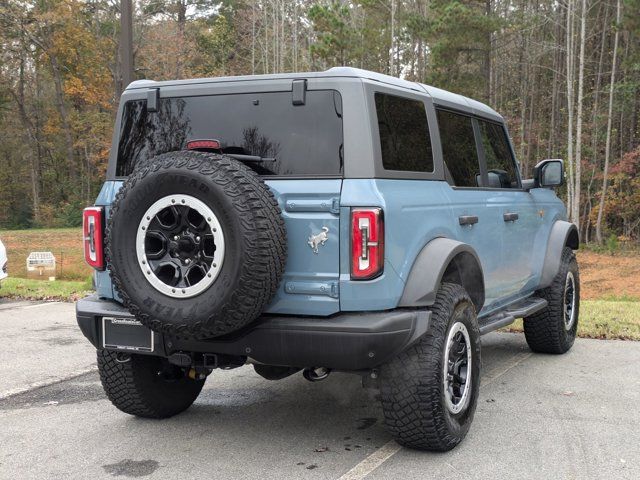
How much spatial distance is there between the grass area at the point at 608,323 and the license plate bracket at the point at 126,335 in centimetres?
493

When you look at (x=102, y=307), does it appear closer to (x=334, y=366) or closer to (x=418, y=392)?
(x=334, y=366)

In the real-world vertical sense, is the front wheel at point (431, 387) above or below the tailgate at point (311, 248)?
below

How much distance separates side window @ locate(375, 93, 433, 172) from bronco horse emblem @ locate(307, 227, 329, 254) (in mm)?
507

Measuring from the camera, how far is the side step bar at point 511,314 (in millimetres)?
4906

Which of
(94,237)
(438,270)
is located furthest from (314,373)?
(94,237)

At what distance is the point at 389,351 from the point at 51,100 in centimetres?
4776

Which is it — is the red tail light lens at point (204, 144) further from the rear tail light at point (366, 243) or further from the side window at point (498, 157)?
the side window at point (498, 157)

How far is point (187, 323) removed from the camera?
3.47 m

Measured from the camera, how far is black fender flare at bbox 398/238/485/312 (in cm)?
372

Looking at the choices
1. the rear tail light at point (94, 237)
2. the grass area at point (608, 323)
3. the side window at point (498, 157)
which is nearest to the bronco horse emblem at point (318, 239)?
the rear tail light at point (94, 237)

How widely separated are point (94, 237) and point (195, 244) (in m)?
0.98

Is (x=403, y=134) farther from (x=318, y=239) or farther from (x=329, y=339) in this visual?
(x=329, y=339)

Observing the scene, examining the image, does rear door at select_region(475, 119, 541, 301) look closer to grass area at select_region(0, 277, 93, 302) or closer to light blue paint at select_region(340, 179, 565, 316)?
light blue paint at select_region(340, 179, 565, 316)

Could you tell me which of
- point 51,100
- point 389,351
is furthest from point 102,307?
point 51,100
